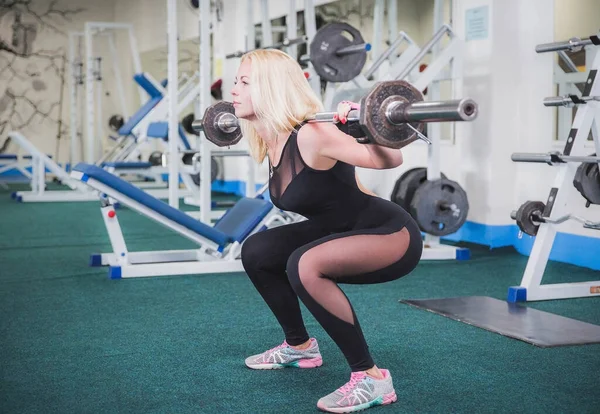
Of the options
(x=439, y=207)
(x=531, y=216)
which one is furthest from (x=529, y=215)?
(x=439, y=207)

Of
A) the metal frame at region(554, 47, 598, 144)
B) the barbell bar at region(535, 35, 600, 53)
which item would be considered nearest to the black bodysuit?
the barbell bar at region(535, 35, 600, 53)

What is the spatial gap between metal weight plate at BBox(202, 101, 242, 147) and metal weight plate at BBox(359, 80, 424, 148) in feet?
3.10

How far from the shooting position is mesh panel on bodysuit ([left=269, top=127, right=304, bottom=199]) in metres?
1.97

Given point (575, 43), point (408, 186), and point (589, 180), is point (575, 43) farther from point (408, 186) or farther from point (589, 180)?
point (408, 186)

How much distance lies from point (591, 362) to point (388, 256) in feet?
2.90

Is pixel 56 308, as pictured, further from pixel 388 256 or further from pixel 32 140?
pixel 32 140

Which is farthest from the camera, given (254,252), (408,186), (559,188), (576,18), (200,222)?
(576,18)

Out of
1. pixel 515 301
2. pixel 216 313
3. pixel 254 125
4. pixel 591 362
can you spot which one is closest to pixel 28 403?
pixel 254 125

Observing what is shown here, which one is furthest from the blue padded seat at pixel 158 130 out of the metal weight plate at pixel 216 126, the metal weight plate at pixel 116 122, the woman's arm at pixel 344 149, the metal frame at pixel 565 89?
the woman's arm at pixel 344 149

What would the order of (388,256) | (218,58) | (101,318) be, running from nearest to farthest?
(388,256), (101,318), (218,58)

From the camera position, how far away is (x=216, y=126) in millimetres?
2510

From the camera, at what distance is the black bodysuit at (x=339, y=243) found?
1.90m

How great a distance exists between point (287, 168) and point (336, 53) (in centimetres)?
273

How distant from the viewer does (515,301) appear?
10.7ft
